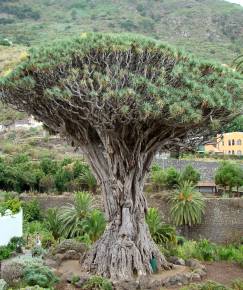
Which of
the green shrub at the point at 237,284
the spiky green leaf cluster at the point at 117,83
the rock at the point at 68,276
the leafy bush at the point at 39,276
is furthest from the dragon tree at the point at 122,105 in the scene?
the green shrub at the point at 237,284

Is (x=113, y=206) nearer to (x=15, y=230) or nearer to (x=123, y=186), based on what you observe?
(x=123, y=186)

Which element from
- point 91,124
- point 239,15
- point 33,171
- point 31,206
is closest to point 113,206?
point 91,124

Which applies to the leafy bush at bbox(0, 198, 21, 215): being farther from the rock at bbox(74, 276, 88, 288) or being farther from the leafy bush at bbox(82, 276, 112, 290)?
the leafy bush at bbox(82, 276, 112, 290)

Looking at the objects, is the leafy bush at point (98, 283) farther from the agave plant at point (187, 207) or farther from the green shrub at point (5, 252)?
the agave plant at point (187, 207)

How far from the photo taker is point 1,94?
15.3 meters

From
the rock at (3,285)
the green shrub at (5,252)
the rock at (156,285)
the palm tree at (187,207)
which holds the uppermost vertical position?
the palm tree at (187,207)

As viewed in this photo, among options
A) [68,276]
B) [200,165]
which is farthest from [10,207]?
[200,165]

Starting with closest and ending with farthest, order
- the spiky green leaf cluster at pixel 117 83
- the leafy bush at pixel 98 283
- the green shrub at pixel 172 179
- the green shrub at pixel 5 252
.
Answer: the spiky green leaf cluster at pixel 117 83, the leafy bush at pixel 98 283, the green shrub at pixel 5 252, the green shrub at pixel 172 179

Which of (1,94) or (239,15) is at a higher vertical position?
(239,15)

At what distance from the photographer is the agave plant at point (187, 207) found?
2648 centimetres

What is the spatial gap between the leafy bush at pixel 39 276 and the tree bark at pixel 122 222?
1496mm

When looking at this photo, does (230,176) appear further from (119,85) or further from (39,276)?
(39,276)

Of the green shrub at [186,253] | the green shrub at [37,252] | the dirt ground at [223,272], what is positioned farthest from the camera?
the green shrub at [37,252]

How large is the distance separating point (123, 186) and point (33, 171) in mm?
17383
